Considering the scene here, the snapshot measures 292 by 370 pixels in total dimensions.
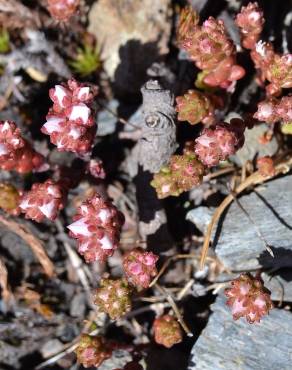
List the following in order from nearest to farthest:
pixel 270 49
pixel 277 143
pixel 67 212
Answer: pixel 270 49 < pixel 277 143 < pixel 67 212

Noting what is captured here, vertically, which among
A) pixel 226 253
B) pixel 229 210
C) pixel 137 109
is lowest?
pixel 226 253

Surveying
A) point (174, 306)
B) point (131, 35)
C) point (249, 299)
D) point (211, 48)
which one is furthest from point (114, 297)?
point (131, 35)

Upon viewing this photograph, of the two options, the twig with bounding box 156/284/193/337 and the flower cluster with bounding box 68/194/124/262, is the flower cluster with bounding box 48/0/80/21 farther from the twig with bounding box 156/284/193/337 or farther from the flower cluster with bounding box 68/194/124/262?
the twig with bounding box 156/284/193/337

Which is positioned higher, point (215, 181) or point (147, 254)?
point (215, 181)

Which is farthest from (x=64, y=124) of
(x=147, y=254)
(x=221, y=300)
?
(x=221, y=300)

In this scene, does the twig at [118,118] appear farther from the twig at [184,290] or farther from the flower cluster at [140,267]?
Result: the twig at [184,290]

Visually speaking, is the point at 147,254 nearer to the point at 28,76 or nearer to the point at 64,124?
the point at 64,124

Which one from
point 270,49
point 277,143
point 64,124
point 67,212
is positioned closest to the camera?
point 64,124
